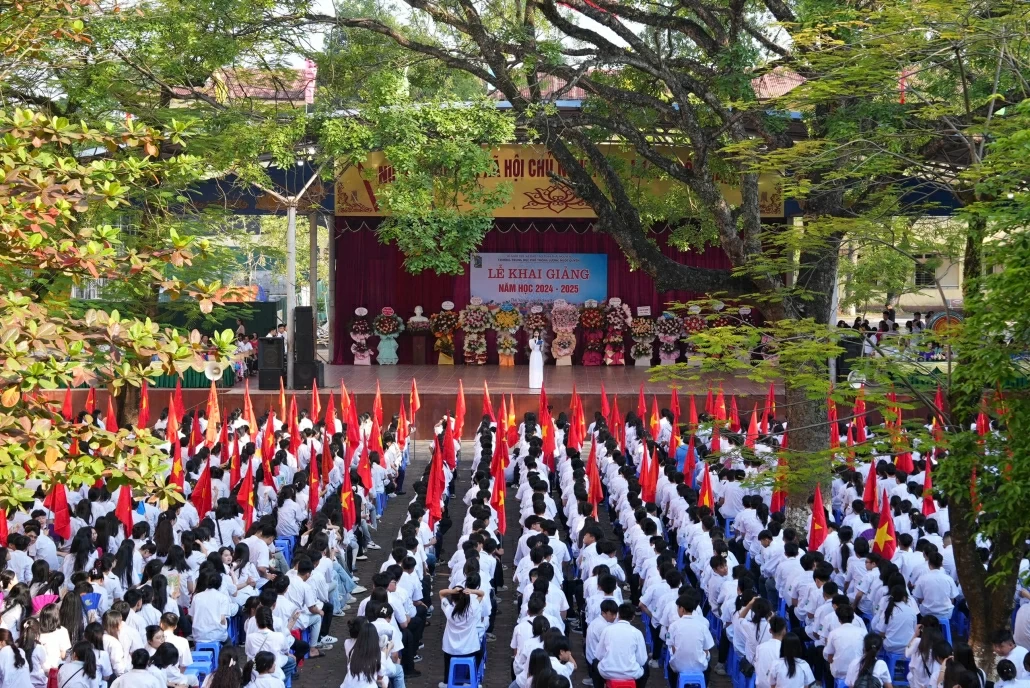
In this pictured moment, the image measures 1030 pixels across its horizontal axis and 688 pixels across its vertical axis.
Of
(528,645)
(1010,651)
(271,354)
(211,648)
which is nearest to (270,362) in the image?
(271,354)

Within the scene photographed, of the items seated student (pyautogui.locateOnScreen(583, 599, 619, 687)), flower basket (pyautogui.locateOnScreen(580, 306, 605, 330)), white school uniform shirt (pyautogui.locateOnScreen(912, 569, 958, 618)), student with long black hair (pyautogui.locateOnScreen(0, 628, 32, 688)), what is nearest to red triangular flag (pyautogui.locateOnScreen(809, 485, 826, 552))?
white school uniform shirt (pyautogui.locateOnScreen(912, 569, 958, 618))

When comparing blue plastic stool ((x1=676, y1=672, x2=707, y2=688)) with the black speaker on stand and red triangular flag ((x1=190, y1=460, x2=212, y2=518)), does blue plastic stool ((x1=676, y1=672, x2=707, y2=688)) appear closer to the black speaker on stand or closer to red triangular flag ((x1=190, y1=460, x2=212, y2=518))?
red triangular flag ((x1=190, y1=460, x2=212, y2=518))

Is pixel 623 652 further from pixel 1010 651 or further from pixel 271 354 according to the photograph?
pixel 271 354

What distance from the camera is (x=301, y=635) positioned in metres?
9.91

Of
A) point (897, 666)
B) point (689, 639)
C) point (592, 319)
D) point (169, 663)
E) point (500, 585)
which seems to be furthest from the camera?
point (592, 319)

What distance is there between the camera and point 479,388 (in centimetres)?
2111

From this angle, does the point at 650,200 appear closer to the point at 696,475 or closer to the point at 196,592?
the point at 696,475

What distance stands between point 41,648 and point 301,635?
7.72ft

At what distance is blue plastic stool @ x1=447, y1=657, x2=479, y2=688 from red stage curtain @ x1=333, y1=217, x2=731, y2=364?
1684 centimetres

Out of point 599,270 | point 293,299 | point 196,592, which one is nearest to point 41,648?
point 196,592

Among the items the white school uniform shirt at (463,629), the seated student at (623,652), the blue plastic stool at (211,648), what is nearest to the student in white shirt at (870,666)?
the seated student at (623,652)

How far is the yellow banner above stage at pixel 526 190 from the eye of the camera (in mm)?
23203

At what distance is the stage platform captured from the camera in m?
19.9

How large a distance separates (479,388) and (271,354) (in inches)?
139
